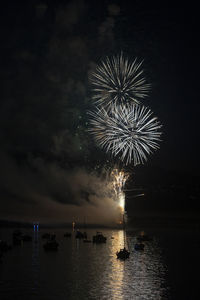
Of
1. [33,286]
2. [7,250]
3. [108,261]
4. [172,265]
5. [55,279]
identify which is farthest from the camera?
[7,250]

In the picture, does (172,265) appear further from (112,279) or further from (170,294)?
(170,294)

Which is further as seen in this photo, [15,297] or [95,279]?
[95,279]

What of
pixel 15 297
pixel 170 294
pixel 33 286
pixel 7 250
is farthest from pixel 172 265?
pixel 7 250

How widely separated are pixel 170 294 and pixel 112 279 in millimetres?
13687

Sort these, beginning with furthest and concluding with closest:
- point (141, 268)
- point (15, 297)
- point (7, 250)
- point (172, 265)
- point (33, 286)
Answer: point (7, 250) < point (172, 265) < point (141, 268) < point (33, 286) < point (15, 297)

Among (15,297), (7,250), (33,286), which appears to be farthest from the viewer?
(7,250)

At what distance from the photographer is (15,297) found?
49531 mm

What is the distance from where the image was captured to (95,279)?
63281 millimetres

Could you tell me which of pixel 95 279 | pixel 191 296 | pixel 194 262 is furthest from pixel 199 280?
pixel 194 262

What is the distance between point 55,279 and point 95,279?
6927 millimetres

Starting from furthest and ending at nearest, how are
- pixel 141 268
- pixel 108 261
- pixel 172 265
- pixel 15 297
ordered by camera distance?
pixel 108 261 → pixel 172 265 → pixel 141 268 → pixel 15 297

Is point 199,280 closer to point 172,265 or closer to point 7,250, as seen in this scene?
point 172,265

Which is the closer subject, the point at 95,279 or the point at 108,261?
the point at 95,279

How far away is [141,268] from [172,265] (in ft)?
31.1
